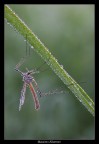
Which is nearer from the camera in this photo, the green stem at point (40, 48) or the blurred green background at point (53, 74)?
the green stem at point (40, 48)

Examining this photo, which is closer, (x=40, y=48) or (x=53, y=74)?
(x=40, y=48)

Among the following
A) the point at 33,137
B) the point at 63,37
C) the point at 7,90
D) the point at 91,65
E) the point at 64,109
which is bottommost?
the point at 33,137

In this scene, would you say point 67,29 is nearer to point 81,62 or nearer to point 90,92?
point 81,62

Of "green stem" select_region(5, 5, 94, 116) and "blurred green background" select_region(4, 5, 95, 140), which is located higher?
"blurred green background" select_region(4, 5, 95, 140)

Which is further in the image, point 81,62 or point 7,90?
point 81,62

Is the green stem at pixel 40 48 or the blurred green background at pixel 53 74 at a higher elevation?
the blurred green background at pixel 53 74

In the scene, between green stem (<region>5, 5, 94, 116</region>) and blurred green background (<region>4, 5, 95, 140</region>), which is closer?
green stem (<region>5, 5, 94, 116</region>)
